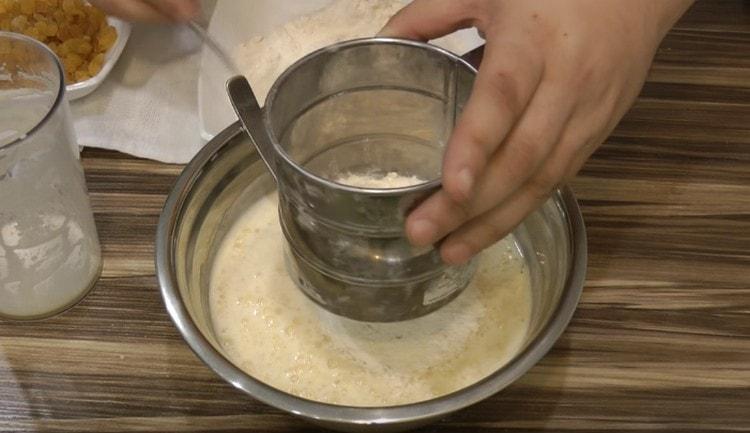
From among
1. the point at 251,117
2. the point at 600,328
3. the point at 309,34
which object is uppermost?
the point at 251,117

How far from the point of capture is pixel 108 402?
729mm

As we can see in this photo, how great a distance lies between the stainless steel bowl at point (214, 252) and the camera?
60 cm

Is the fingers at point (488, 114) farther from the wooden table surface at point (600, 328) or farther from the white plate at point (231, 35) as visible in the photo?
the white plate at point (231, 35)

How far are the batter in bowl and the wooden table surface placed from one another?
4cm

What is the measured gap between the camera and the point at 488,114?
581 mm

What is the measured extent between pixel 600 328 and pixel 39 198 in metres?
0.50

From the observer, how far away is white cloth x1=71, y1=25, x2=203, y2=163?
0.93m

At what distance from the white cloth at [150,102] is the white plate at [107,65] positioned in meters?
0.02

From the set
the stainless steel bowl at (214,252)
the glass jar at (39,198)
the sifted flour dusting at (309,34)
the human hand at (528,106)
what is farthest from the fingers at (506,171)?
the sifted flour dusting at (309,34)

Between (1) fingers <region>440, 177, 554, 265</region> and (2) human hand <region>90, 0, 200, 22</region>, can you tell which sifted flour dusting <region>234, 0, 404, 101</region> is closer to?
(2) human hand <region>90, 0, 200, 22</region>

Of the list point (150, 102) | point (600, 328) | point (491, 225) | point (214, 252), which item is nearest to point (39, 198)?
point (214, 252)

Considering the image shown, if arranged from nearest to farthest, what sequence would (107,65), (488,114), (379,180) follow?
(488,114)
(379,180)
(107,65)

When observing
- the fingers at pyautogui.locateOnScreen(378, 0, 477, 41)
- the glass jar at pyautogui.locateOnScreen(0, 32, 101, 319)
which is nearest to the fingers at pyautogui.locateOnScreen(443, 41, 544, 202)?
the fingers at pyautogui.locateOnScreen(378, 0, 477, 41)

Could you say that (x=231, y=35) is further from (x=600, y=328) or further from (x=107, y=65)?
(x=600, y=328)
